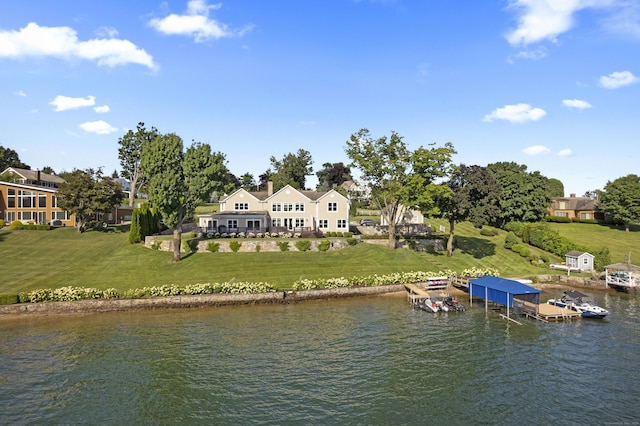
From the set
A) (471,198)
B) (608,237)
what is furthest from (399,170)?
(608,237)

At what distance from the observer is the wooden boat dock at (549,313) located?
34.3 m

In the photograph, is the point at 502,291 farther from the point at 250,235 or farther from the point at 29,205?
the point at 29,205

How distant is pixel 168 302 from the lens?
121 feet

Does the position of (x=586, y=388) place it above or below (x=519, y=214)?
below

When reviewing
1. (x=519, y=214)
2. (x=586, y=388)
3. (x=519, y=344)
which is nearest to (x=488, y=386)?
(x=586, y=388)

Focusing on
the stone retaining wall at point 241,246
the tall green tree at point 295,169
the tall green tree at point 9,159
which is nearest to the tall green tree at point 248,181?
the tall green tree at point 295,169

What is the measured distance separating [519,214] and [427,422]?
7149cm

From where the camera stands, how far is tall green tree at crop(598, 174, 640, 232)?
75.6 m

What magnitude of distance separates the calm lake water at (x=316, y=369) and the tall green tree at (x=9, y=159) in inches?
4329

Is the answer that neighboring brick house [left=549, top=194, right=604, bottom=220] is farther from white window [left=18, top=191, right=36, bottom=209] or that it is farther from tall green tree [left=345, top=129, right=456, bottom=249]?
white window [left=18, top=191, right=36, bottom=209]

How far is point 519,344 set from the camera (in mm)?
28328

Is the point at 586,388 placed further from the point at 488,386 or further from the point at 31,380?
the point at 31,380

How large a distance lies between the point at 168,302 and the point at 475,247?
151 feet

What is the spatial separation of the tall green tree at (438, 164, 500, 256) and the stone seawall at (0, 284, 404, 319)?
21098 millimetres
